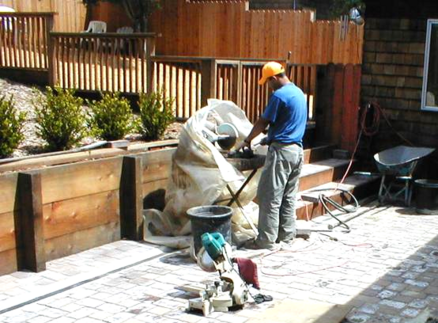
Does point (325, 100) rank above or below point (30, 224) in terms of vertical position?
above

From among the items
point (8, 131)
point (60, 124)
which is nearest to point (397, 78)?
point (60, 124)

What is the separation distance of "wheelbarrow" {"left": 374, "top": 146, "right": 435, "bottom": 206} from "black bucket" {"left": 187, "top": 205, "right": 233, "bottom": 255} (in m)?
3.52

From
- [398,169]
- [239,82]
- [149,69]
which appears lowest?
[398,169]

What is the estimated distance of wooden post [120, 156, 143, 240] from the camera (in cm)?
659

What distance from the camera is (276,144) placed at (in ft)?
21.1

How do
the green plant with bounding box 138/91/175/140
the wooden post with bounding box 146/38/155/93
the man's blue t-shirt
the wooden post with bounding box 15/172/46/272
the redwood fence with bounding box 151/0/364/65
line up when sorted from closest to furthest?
the wooden post with bounding box 15/172/46/272, the man's blue t-shirt, the green plant with bounding box 138/91/175/140, the wooden post with bounding box 146/38/155/93, the redwood fence with bounding box 151/0/364/65

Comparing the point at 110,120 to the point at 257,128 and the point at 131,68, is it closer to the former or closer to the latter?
the point at 257,128

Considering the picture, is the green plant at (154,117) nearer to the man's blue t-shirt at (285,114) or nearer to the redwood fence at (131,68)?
the redwood fence at (131,68)

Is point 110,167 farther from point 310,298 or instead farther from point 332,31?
point 332,31

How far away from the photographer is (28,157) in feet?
20.9

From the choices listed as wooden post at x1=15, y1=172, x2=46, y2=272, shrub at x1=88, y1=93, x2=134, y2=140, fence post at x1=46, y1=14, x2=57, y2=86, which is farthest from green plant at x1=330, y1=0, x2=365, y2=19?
wooden post at x1=15, y1=172, x2=46, y2=272

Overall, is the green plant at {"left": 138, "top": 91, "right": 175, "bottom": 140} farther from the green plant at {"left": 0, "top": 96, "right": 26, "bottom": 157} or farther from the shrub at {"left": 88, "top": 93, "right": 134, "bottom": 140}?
the green plant at {"left": 0, "top": 96, "right": 26, "bottom": 157}

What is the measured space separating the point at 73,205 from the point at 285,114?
2.26 m

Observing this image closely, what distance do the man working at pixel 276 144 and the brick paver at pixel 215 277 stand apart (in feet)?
1.15
